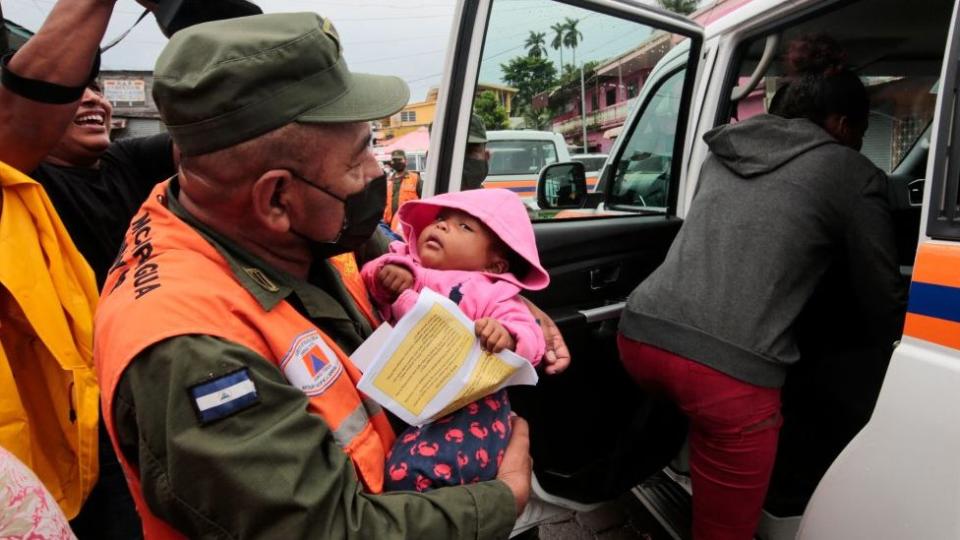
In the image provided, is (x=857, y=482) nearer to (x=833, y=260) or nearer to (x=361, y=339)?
(x=833, y=260)

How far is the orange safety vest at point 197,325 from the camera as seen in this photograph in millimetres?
898

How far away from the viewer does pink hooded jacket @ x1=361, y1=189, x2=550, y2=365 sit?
152cm

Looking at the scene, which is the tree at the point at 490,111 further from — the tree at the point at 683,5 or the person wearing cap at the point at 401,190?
the person wearing cap at the point at 401,190

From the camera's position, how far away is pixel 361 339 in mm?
1267

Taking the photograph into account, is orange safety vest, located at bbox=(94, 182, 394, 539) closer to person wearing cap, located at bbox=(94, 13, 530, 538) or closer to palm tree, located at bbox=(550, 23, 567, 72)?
person wearing cap, located at bbox=(94, 13, 530, 538)

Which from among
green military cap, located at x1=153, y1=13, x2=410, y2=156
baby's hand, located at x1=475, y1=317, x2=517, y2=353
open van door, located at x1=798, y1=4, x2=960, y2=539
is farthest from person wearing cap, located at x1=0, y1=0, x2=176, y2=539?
open van door, located at x1=798, y1=4, x2=960, y2=539

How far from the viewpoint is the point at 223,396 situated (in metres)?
0.86

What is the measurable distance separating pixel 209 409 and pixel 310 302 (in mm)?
337

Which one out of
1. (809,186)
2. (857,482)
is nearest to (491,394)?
(857,482)

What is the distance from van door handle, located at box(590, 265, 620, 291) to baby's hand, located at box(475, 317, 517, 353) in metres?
1.17

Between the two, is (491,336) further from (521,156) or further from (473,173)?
(521,156)

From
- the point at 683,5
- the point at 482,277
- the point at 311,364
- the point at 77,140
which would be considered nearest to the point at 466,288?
the point at 482,277

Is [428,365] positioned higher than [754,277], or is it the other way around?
[428,365]

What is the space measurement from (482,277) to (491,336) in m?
0.33
